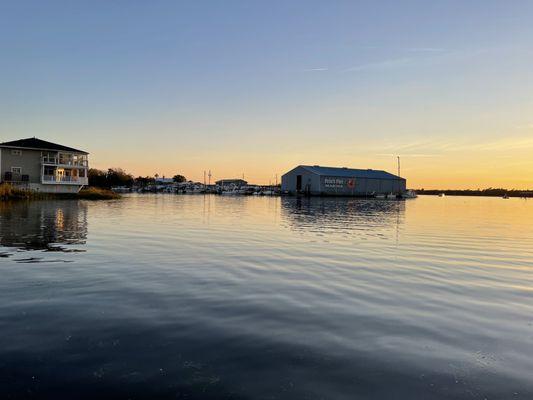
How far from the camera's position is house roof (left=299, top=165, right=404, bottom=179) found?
439 feet

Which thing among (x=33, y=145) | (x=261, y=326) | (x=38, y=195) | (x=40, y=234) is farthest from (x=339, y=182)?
(x=261, y=326)

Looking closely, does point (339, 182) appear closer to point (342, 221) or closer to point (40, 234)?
point (342, 221)

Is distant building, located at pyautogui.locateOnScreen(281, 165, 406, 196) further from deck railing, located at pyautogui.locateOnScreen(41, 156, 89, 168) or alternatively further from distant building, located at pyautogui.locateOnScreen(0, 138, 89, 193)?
distant building, located at pyautogui.locateOnScreen(0, 138, 89, 193)

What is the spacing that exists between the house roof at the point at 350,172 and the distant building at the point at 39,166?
73807 millimetres

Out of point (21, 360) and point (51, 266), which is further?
point (51, 266)

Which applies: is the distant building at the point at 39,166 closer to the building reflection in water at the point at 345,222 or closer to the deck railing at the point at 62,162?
the deck railing at the point at 62,162

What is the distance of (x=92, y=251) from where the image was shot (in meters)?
18.8

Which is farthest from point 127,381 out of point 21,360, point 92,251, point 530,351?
point 92,251

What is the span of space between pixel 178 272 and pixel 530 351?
10.7m

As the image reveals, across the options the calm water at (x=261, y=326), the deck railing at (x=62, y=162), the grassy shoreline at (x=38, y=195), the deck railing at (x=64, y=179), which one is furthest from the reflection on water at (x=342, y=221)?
the deck railing at (x=62, y=162)

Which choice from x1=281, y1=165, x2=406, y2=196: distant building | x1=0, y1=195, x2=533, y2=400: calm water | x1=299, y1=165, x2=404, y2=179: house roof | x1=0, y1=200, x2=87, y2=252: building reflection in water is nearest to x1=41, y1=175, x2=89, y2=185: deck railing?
x1=0, y1=200, x2=87, y2=252: building reflection in water

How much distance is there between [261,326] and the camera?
345 inches

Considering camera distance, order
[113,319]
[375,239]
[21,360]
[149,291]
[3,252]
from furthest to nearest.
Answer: [375,239]
[3,252]
[149,291]
[113,319]
[21,360]

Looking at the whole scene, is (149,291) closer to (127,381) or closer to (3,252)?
(127,381)
